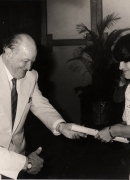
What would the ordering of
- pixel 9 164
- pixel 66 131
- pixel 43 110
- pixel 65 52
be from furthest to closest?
pixel 65 52
pixel 43 110
pixel 66 131
pixel 9 164

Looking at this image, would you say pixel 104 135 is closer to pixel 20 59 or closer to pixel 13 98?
pixel 13 98

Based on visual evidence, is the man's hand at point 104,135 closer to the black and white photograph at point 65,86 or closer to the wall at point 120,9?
the black and white photograph at point 65,86

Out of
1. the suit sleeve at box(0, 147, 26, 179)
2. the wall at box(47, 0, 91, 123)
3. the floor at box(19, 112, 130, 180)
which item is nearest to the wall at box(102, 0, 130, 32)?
the wall at box(47, 0, 91, 123)

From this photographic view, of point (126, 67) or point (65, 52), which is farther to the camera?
point (65, 52)

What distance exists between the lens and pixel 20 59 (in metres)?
1.91

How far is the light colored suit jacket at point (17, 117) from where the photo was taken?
1786mm

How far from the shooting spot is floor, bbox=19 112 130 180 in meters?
3.49

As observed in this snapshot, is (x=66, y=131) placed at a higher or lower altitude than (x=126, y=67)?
lower

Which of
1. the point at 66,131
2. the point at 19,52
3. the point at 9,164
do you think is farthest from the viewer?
the point at 66,131

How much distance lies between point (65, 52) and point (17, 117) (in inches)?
165

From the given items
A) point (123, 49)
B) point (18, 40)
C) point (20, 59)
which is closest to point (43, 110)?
point (20, 59)

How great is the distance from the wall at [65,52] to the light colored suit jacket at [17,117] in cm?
372

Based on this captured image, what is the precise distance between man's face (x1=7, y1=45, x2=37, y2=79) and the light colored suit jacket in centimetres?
8

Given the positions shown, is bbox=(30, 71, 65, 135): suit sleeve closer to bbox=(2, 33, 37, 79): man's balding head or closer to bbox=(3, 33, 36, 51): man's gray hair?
bbox=(2, 33, 37, 79): man's balding head
